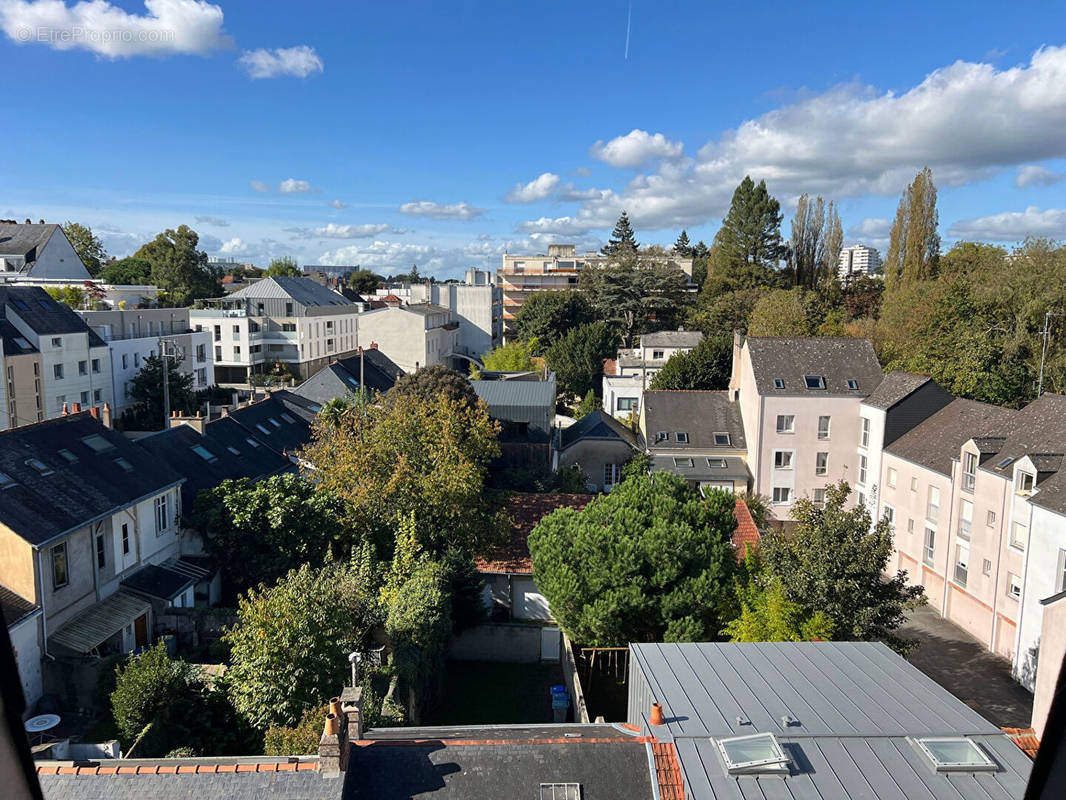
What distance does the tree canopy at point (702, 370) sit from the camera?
5003cm

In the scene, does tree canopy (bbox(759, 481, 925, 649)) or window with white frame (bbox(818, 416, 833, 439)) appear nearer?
tree canopy (bbox(759, 481, 925, 649))

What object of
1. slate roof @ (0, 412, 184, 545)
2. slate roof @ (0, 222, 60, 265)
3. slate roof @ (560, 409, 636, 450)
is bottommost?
slate roof @ (560, 409, 636, 450)

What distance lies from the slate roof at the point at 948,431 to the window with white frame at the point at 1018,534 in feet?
14.2

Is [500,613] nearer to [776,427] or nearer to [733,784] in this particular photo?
[733,784]

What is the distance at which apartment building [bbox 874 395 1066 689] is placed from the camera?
22859mm

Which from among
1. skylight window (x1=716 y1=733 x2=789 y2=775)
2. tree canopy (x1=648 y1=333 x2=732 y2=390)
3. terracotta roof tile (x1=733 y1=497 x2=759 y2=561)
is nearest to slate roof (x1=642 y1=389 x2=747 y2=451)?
tree canopy (x1=648 y1=333 x2=732 y2=390)

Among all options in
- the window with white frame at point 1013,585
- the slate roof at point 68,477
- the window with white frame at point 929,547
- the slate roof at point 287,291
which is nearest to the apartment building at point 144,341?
the slate roof at point 287,291

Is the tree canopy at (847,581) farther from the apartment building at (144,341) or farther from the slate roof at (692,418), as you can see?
the apartment building at (144,341)

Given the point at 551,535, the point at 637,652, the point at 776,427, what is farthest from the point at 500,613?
the point at 776,427

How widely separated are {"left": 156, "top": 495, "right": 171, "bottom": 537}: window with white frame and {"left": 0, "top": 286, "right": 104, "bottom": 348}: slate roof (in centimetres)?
2314

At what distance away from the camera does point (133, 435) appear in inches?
1135

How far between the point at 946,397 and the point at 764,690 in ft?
84.0

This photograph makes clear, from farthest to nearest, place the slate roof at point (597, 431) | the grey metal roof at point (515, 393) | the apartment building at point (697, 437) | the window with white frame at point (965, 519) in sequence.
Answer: the grey metal roof at point (515, 393), the slate roof at point (597, 431), the apartment building at point (697, 437), the window with white frame at point (965, 519)

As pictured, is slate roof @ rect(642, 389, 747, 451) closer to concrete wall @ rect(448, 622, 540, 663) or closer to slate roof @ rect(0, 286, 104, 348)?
concrete wall @ rect(448, 622, 540, 663)
